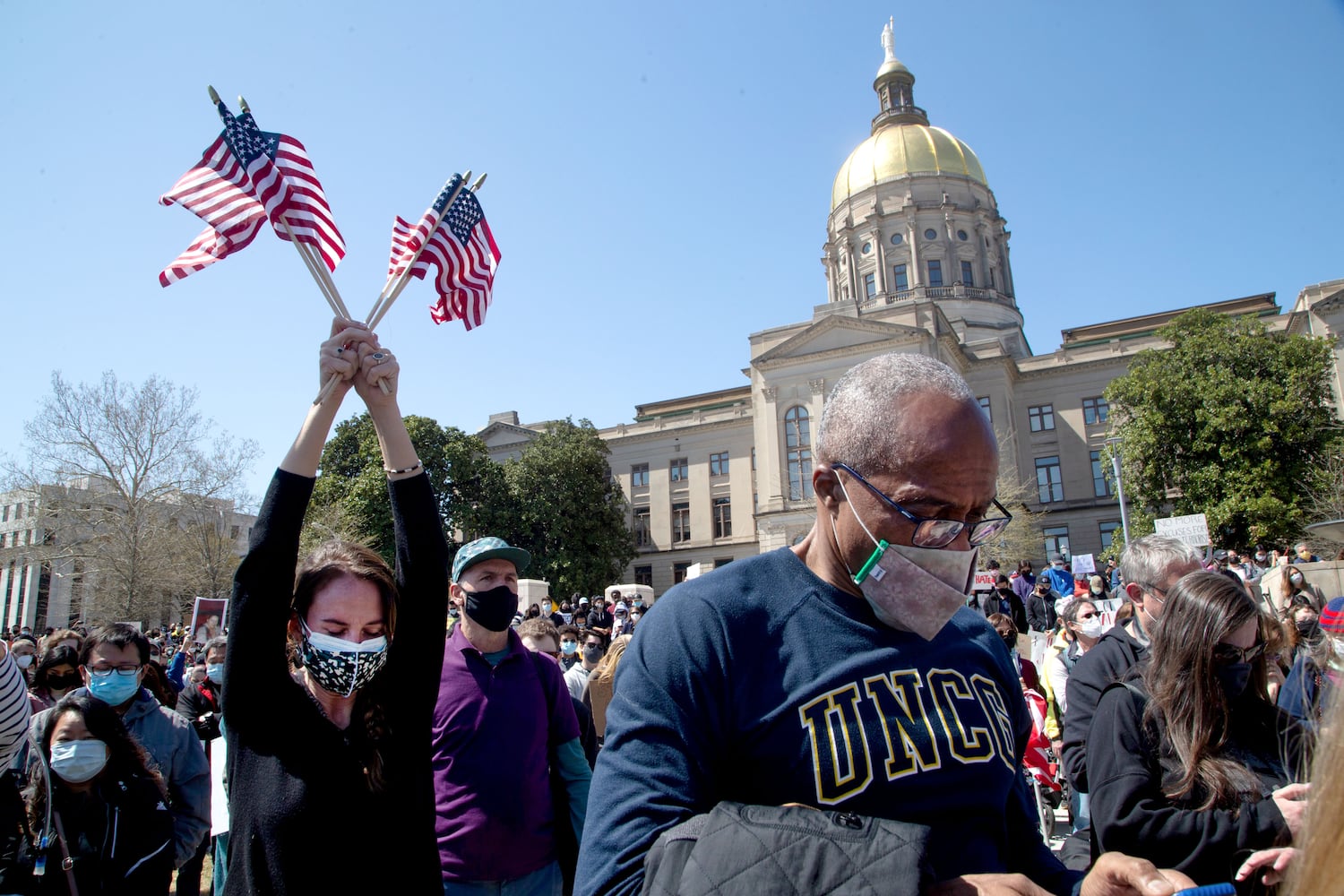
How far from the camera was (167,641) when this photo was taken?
25.8 m

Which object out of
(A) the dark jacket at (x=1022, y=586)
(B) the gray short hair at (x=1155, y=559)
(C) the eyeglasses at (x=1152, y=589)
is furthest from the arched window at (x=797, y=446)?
(C) the eyeglasses at (x=1152, y=589)

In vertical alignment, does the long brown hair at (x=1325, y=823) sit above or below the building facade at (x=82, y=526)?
below

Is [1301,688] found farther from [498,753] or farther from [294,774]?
[294,774]

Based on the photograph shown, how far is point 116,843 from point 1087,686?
14.0ft

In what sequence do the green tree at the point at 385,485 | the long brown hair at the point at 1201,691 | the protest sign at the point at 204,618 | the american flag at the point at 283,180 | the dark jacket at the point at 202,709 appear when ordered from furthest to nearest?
the green tree at the point at 385,485, the protest sign at the point at 204,618, the dark jacket at the point at 202,709, the american flag at the point at 283,180, the long brown hair at the point at 1201,691

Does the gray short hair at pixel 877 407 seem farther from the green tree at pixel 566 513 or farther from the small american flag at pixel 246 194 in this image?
the green tree at pixel 566 513

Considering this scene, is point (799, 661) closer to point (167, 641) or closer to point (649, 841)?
point (649, 841)

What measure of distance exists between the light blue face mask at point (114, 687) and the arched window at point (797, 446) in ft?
140

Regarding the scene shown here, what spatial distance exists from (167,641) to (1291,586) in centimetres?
2818

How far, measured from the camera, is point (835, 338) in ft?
152

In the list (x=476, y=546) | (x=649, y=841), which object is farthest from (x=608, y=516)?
(x=649, y=841)

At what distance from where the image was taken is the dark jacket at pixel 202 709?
635 cm

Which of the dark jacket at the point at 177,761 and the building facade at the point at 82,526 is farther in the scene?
the building facade at the point at 82,526

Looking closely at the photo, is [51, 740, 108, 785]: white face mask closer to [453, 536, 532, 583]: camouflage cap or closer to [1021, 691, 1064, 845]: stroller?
[453, 536, 532, 583]: camouflage cap
